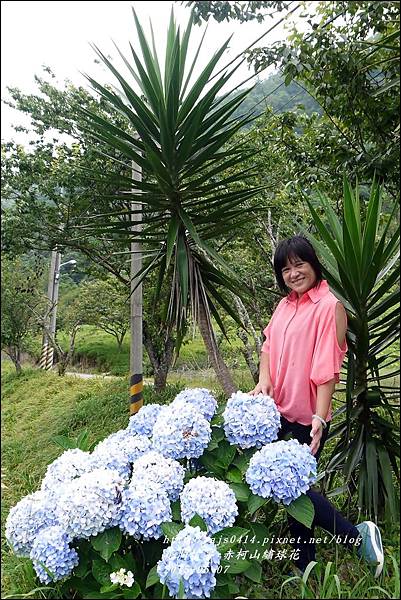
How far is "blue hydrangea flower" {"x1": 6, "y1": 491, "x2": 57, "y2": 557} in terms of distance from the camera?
1497mm

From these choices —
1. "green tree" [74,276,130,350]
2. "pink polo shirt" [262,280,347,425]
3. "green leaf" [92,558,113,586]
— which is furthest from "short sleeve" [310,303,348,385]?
"green tree" [74,276,130,350]

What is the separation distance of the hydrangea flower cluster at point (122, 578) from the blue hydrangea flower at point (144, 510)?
9cm

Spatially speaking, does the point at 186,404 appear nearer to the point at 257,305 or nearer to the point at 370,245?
the point at 370,245

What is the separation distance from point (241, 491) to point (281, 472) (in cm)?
17

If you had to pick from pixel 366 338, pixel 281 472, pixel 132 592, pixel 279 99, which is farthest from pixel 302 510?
pixel 279 99

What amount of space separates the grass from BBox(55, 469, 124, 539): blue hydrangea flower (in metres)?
0.31

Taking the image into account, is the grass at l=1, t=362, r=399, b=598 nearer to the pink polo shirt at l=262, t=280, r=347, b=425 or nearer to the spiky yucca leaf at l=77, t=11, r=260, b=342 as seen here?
the pink polo shirt at l=262, t=280, r=347, b=425

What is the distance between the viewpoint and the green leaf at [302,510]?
138 centimetres

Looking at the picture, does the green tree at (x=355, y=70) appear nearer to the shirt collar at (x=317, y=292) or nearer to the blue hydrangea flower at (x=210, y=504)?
the shirt collar at (x=317, y=292)

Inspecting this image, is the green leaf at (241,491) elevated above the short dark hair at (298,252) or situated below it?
below

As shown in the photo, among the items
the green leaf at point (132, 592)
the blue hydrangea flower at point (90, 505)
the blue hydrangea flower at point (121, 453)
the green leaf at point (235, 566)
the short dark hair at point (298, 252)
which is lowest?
the green leaf at point (132, 592)

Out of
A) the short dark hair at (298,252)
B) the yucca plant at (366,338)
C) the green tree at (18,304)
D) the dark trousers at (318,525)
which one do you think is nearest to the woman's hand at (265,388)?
the dark trousers at (318,525)

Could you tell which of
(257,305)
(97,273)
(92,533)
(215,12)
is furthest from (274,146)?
(92,533)

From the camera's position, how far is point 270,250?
13.9ft
